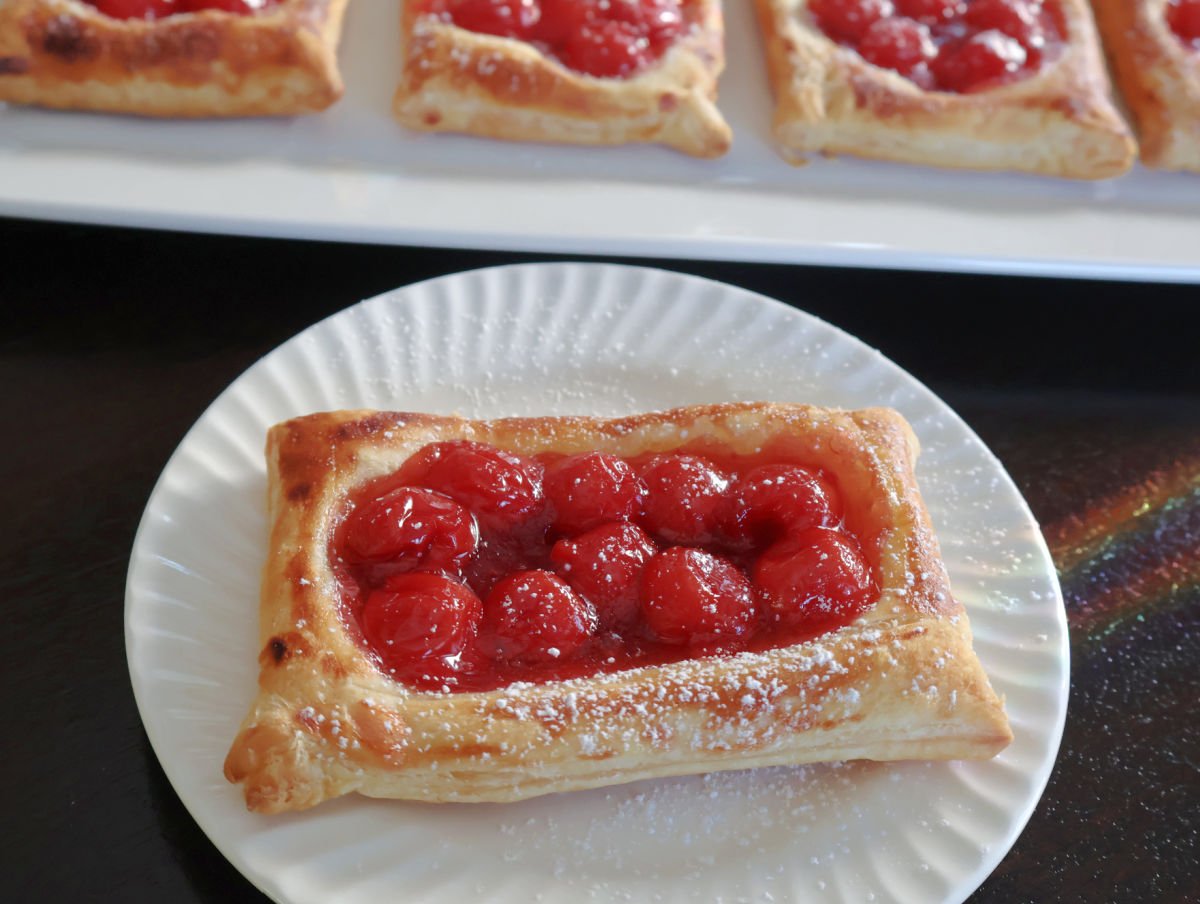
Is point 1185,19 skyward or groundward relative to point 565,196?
skyward

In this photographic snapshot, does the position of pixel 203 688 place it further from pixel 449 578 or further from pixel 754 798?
pixel 754 798

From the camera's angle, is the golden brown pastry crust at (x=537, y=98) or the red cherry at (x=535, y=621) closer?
the red cherry at (x=535, y=621)

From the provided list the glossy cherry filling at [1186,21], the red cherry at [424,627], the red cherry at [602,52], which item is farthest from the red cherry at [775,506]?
the glossy cherry filling at [1186,21]

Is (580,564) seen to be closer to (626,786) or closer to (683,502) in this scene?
(683,502)

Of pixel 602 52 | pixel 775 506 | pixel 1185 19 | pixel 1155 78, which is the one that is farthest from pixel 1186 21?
pixel 775 506

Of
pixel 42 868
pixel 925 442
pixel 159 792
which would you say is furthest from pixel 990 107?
pixel 42 868

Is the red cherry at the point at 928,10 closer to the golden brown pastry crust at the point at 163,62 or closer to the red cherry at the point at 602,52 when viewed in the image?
the red cherry at the point at 602,52
